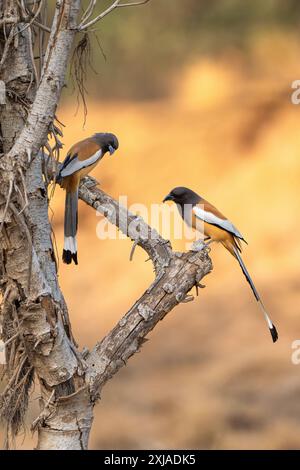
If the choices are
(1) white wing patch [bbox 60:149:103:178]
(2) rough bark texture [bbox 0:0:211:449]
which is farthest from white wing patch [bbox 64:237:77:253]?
(1) white wing patch [bbox 60:149:103:178]

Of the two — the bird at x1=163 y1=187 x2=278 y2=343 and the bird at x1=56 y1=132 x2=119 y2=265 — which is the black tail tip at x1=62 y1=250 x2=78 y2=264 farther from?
the bird at x1=163 y1=187 x2=278 y2=343

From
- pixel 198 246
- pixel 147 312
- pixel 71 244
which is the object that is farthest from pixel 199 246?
pixel 71 244

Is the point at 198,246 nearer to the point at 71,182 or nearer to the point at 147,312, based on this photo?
the point at 147,312

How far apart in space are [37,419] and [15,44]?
113 cm

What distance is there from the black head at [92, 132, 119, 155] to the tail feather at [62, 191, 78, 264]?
0.27 metres

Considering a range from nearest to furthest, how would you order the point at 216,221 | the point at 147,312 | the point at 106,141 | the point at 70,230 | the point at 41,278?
the point at 41,278
the point at 147,312
the point at 70,230
the point at 106,141
the point at 216,221

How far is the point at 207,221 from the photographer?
9.81 feet

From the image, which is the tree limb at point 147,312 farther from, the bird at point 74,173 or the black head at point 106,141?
the black head at point 106,141

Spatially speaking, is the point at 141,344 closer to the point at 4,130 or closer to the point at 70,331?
the point at 70,331

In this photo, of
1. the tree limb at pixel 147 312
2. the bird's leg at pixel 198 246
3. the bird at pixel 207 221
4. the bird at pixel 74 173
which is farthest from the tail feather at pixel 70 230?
the bird at pixel 207 221

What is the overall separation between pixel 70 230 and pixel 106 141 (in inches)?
16.3

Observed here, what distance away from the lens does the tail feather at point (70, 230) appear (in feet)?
8.40
